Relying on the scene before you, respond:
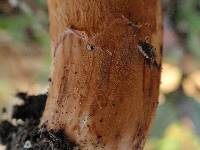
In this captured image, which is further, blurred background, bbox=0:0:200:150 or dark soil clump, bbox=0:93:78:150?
blurred background, bbox=0:0:200:150

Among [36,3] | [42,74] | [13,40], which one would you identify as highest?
[36,3]

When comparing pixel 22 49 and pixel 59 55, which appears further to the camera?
pixel 22 49

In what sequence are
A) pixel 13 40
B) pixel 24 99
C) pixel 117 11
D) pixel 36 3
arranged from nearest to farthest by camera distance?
pixel 117 11 → pixel 24 99 → pixel 36 3 → pixel 13 40

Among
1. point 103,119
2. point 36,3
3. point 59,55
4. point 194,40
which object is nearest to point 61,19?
point 59,55

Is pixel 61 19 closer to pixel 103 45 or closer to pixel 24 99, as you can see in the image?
pixel 103 45

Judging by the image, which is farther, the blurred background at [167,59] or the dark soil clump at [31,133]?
the blurred background at [167,59]
